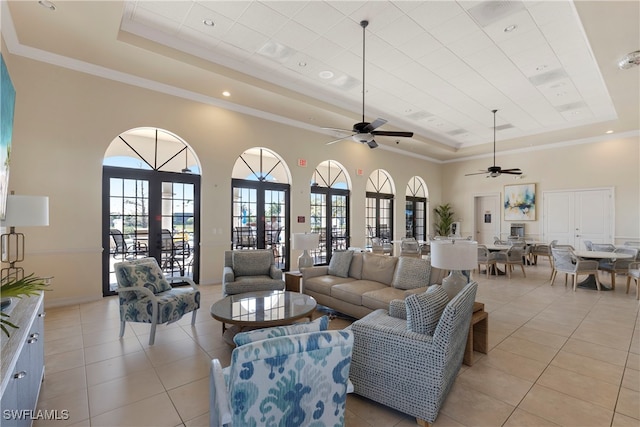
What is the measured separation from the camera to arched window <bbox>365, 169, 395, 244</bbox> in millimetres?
9938

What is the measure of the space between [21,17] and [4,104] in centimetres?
155

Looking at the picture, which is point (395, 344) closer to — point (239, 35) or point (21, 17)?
point (239, 35)

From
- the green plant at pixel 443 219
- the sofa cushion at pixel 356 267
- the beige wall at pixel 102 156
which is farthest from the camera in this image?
the green plant at pixel 443 219

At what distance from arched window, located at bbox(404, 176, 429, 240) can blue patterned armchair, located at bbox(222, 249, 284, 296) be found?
7294 millimetres

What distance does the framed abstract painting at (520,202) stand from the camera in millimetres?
10170

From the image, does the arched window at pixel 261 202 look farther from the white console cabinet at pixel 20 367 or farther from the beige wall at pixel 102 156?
the white console cabinet at pixel 20 367

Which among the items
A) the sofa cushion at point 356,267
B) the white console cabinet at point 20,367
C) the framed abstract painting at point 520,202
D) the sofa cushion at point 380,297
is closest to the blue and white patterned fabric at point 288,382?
the white console cabinet at point 20,367

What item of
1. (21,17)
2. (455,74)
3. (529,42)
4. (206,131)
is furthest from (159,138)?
(529,42)

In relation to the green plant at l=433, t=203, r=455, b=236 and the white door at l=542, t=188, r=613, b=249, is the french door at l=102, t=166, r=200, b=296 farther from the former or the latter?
the white door at l=542, t=188, r=613, b=249

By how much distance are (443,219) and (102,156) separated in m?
11.1

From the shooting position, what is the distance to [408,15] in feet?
→ 13.2

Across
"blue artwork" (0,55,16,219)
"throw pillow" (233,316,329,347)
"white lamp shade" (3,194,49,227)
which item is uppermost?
"blue artwork" (0,55,16,219)

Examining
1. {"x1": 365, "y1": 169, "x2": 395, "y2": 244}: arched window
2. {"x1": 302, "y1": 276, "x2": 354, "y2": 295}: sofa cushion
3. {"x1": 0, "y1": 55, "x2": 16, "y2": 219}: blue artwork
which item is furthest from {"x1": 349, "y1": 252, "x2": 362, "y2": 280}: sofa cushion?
{"x1": 365, "y1": 169, "x2": 395, "y2": 244}: arched window

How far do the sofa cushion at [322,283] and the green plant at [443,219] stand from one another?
8.49 m
